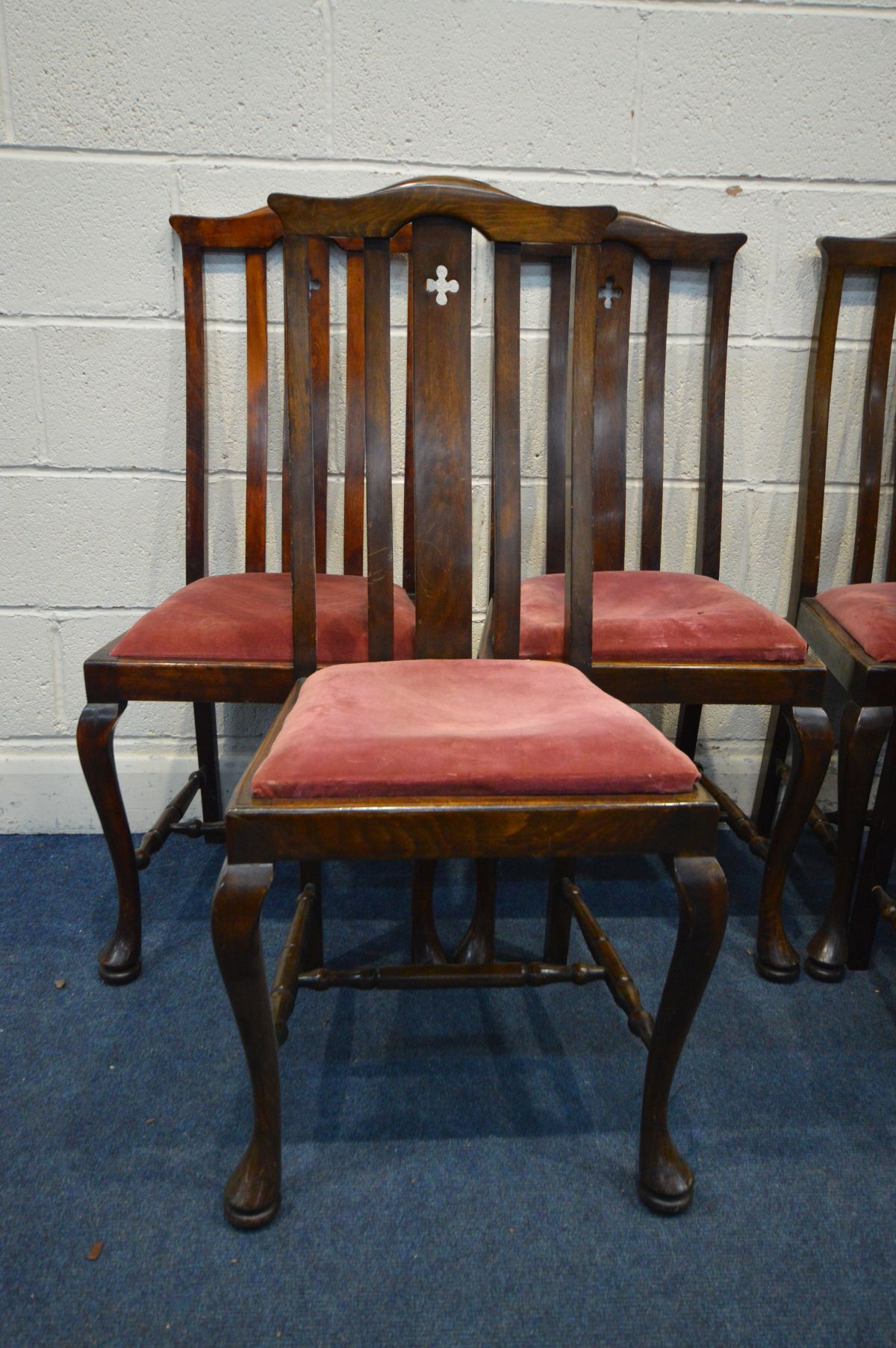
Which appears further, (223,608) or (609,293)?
(609,293)

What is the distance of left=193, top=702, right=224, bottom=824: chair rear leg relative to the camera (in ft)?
5.57

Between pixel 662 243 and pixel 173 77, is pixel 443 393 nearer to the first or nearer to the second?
pixel 662 243

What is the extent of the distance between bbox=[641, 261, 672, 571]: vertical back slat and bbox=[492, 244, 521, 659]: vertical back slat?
1.67ft

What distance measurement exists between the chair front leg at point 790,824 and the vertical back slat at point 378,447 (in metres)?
0.61

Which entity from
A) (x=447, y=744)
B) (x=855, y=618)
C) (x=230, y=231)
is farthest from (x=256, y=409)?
(x=855, y=618)

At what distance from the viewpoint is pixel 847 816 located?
1370 mm

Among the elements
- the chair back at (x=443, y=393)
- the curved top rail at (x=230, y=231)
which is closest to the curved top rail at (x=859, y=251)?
the chair back at (x=443, y=393)

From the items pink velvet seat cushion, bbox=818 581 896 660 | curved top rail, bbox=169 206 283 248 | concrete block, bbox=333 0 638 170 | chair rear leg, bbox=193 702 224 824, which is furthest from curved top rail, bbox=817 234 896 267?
chair rear leg, bbox=193 702 224 824

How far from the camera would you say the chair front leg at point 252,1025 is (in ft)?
2.85

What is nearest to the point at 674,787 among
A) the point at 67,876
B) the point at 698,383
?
the point at 698,383

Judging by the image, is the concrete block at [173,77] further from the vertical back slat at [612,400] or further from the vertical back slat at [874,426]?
the vertical back slat at [874,426]

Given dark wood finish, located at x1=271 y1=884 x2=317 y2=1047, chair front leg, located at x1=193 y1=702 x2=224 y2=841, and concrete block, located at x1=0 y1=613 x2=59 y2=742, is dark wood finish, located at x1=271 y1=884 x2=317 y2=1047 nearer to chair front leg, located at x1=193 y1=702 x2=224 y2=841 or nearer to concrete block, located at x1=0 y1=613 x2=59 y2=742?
chair front leg, located at x1=193 y1=702 x2=224 y2=841

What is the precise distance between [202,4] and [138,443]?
2.37 ft

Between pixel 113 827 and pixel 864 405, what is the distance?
146cm
